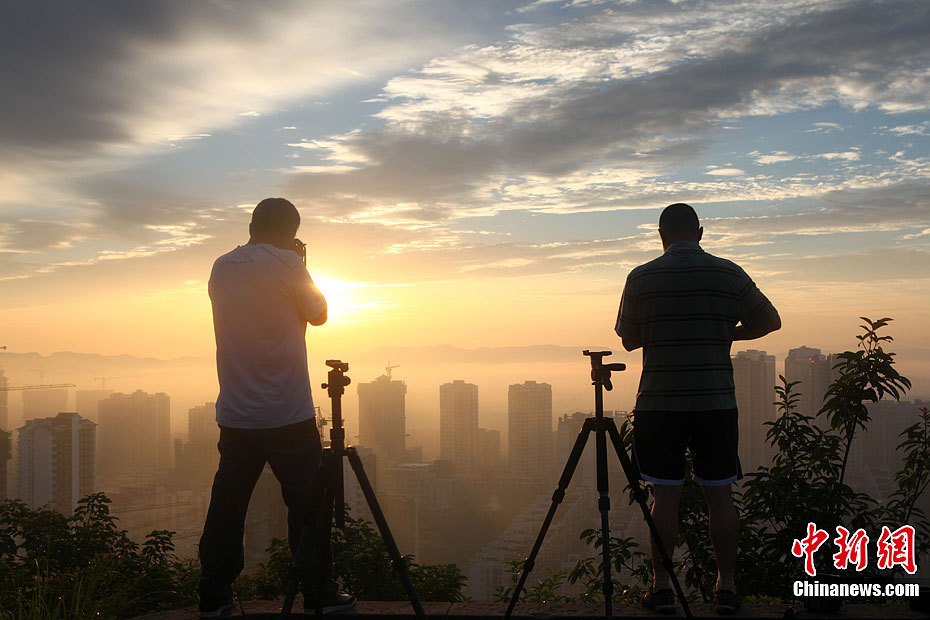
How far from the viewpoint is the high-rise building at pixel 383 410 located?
22.2 metres

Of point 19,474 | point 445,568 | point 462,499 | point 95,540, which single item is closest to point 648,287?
point 445,568

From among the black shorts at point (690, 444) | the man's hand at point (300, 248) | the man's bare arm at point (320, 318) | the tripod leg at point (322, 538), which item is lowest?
the tripod leg at point (322, 538)

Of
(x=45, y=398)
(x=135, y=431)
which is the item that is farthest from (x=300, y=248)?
(x=45, y=398)

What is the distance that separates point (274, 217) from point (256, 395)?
0.96 m

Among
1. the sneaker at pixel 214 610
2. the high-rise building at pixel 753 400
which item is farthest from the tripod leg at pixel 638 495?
the high-rise building at pixel 753 400

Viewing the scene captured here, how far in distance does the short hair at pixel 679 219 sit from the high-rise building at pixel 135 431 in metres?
22.6

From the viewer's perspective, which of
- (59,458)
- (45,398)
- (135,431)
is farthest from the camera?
(45,398)

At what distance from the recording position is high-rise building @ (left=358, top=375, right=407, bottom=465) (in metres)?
22.2

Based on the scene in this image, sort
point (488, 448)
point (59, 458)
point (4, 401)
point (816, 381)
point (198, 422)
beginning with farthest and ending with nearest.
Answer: point (4, 401) < point (488, 448) < point (198, 422) < point (59, 458) < point (816, 381)

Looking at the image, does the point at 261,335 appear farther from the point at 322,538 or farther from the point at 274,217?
the point at 322,538

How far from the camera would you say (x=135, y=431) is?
27109mm

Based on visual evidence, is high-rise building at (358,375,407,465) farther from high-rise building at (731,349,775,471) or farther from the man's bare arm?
the man's bare arm

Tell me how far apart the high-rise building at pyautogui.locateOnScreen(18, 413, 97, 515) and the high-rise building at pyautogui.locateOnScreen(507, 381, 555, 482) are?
35.2 ft

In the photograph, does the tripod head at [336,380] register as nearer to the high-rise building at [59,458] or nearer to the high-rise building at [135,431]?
the high-rise building at [59,458]
